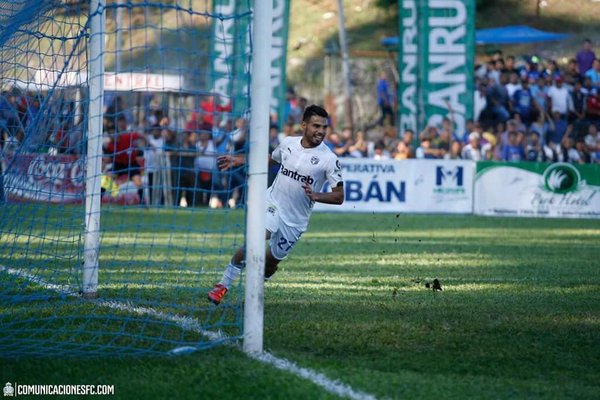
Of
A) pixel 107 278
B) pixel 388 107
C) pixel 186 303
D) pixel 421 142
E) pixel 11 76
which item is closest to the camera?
pixel 186 303

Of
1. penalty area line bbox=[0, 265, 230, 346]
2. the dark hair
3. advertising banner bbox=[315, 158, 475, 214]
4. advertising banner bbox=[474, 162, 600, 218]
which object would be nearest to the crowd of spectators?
advertising banner bbox=[315, 158, 475, 214]

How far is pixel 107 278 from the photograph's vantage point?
1138cm

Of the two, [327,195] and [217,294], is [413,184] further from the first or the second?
[217,294]

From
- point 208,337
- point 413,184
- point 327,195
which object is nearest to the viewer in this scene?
point 208,337

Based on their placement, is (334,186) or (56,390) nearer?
(56,390)

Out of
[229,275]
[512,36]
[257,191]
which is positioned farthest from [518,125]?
[257,191]

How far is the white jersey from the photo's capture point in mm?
9492

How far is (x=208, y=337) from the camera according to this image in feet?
25.4

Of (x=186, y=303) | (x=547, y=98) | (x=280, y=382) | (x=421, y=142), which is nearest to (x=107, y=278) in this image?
(x=186, y=303)

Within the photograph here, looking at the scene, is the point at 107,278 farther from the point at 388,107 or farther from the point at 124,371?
the point at 388,107

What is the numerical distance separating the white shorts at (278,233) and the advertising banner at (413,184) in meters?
15.2

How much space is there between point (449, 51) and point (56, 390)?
21008mm

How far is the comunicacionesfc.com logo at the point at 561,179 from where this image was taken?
967 inches

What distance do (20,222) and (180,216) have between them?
38.4ft
